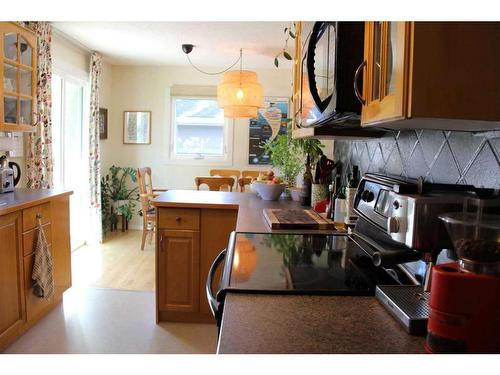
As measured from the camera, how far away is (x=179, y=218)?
8.48ft

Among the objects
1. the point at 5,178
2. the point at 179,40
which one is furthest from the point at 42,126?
the point at 179,40

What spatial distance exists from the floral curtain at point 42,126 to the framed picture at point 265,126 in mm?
2702

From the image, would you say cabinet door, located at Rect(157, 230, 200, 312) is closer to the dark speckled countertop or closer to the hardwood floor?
the hardwood floor

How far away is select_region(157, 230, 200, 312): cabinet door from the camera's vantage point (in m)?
2.61

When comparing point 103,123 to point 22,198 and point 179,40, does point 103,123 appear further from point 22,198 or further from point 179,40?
point 22,198

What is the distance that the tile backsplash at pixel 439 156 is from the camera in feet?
3.22

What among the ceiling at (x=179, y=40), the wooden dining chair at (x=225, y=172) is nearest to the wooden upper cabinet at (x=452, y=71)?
the ceiling at (x=179, y=40)

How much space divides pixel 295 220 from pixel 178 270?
1043 mm

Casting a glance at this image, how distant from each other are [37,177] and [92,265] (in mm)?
998

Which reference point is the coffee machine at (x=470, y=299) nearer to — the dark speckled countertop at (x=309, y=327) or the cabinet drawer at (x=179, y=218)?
the dark speckled countertop at (x=309, y=327)

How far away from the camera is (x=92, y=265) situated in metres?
4.07
